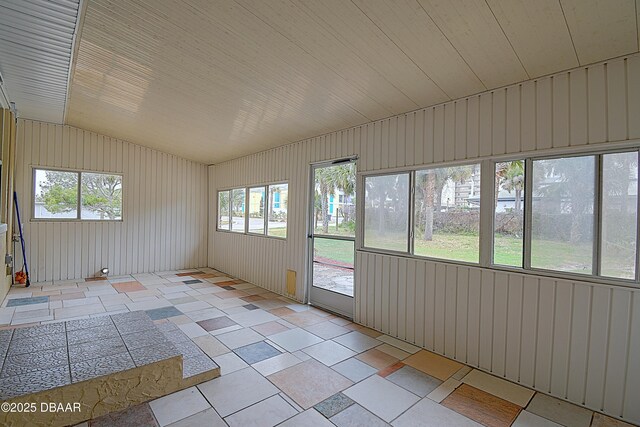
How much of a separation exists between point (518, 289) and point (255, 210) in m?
4.66

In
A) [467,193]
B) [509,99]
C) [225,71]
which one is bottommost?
[467,193]

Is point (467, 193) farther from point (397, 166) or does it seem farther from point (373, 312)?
point (373, 312)

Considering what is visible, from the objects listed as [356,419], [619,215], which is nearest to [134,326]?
[356,419]

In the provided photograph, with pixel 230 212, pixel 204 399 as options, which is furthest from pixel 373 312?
pixel 230 212

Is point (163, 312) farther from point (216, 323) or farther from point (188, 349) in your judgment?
point (188, 349)

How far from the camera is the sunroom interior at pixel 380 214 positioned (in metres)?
2.16

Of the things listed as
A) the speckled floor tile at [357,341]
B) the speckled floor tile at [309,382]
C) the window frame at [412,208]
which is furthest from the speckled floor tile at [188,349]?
the window frame at [412,208]

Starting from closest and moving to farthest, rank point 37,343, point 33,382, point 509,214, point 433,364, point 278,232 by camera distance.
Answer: point 33,382
point 37,343
point 509,214
point 433,364
point 278,232

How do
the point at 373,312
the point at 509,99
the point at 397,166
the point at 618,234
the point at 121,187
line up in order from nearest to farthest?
the point at 618,234 < the point at 509,99 < the point at 397,166 < the point at 373,312 < the point at 121,187

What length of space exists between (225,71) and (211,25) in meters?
0.71

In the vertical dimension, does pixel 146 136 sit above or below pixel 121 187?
above

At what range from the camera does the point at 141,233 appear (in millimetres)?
6719

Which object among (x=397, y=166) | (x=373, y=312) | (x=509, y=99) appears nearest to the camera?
(x=509, y=99)

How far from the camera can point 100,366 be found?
7.36 feet
